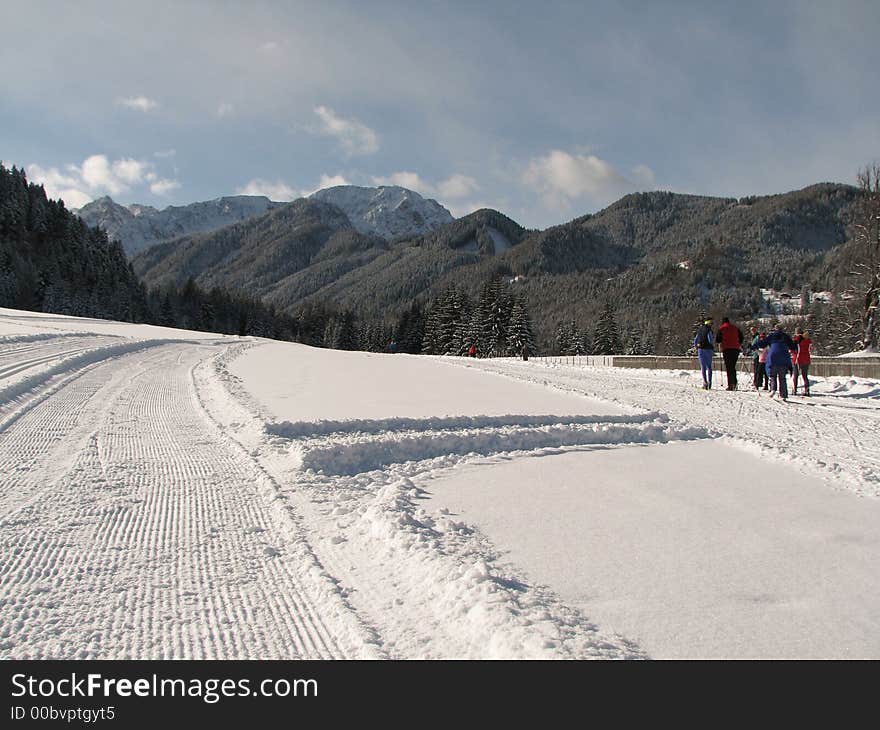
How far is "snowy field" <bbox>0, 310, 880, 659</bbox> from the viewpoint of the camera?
2.86m

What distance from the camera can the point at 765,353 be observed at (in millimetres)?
15148

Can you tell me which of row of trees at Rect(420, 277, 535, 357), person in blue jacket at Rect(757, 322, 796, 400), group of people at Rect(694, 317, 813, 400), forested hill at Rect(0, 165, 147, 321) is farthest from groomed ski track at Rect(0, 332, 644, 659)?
forested hill at Rect(0, 165, 147, 321)

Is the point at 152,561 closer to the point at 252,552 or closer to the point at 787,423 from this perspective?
the point at 252,552

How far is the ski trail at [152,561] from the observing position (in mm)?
2828

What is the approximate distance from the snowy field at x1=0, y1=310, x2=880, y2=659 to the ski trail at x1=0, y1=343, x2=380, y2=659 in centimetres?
2

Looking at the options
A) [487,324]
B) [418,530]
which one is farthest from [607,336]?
[418,530]

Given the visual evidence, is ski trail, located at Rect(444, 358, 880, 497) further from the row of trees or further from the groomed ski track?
the row of trees

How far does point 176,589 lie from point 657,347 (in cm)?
11308

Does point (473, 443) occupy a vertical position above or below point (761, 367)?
below

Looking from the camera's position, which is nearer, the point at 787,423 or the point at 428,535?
the point at 428,535

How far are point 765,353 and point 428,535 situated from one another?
1431 centimetres

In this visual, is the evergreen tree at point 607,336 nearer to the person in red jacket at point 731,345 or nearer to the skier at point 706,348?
the skier at point 706,348

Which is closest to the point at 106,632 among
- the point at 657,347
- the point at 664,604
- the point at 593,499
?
the point at 664,604

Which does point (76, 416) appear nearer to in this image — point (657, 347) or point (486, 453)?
point (486, 453)
